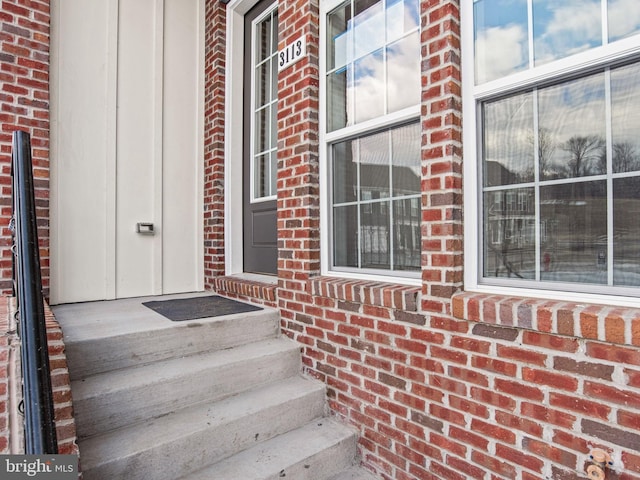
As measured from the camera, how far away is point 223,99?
3744 millimetres

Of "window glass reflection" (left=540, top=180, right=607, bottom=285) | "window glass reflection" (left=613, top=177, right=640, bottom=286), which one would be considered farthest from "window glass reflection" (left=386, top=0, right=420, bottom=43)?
"window glass reflection" (left=613, top=177, right=640, bottom=286)

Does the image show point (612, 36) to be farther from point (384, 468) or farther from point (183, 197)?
point (183, 197)

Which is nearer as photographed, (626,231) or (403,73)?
(626,231)

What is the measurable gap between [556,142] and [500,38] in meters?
0.56

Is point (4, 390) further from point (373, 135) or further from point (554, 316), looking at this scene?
point (373, 135)

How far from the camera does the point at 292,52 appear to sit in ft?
9.18

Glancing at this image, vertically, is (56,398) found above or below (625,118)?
below

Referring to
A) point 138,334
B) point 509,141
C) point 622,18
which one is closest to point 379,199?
point 509,141

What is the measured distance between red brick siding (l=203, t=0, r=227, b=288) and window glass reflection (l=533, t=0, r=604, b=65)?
9.09 feet

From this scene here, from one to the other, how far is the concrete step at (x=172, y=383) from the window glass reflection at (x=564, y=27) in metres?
2.16

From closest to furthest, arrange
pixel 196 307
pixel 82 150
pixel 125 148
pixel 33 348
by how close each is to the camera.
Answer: pixel 33 348, pixel 196 307, pixel 82 150, pixel 125 148

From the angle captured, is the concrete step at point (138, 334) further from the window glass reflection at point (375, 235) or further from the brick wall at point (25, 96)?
the window glass reflection at point (375, 235)

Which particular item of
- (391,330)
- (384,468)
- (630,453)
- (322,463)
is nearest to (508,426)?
(630,453)

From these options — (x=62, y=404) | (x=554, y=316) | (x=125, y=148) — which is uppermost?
(x=125, y=148)
